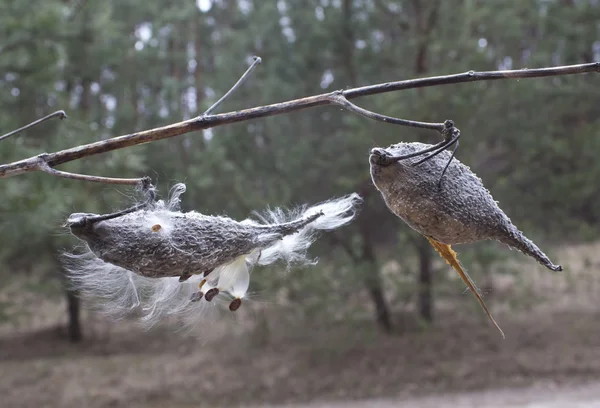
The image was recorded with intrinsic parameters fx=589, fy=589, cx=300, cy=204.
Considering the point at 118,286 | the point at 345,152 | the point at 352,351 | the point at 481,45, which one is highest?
the point at 481,45

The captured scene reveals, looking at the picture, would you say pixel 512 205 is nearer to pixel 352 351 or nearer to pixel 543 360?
pixel 543 360

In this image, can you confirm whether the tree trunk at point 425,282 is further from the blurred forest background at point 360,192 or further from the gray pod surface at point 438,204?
the gray pod surface at point 438,204

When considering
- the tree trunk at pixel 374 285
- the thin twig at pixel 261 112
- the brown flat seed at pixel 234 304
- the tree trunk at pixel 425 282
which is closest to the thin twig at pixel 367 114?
the thin twig at pixel 261 112

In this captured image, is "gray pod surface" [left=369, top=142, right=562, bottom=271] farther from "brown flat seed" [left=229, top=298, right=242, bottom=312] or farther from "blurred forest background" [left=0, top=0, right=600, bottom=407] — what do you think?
"blurred forest background" [left=0, top=0, right=600, bottom=407]

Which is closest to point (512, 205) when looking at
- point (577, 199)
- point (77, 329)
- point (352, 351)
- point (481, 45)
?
point (577, 199)

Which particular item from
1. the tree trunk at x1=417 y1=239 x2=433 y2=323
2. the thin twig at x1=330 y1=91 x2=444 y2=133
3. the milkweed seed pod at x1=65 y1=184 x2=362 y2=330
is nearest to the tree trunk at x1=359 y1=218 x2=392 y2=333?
the tree trunk at x1=417 y1=239 x2=433 y2=323

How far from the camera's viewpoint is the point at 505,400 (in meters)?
5.85

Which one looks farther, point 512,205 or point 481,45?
point 512,205

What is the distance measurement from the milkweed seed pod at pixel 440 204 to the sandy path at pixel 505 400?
5.68 metres

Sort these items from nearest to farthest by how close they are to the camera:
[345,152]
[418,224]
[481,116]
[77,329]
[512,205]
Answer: [418,224], [481,116], [345,152], [512,205], [77,329]

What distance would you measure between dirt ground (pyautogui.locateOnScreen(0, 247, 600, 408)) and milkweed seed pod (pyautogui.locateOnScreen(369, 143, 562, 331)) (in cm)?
564

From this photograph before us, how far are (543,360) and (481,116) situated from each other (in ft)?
9.88

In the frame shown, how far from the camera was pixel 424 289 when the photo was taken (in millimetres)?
6121

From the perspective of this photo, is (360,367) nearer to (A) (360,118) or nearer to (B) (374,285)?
(B) (374,285)
